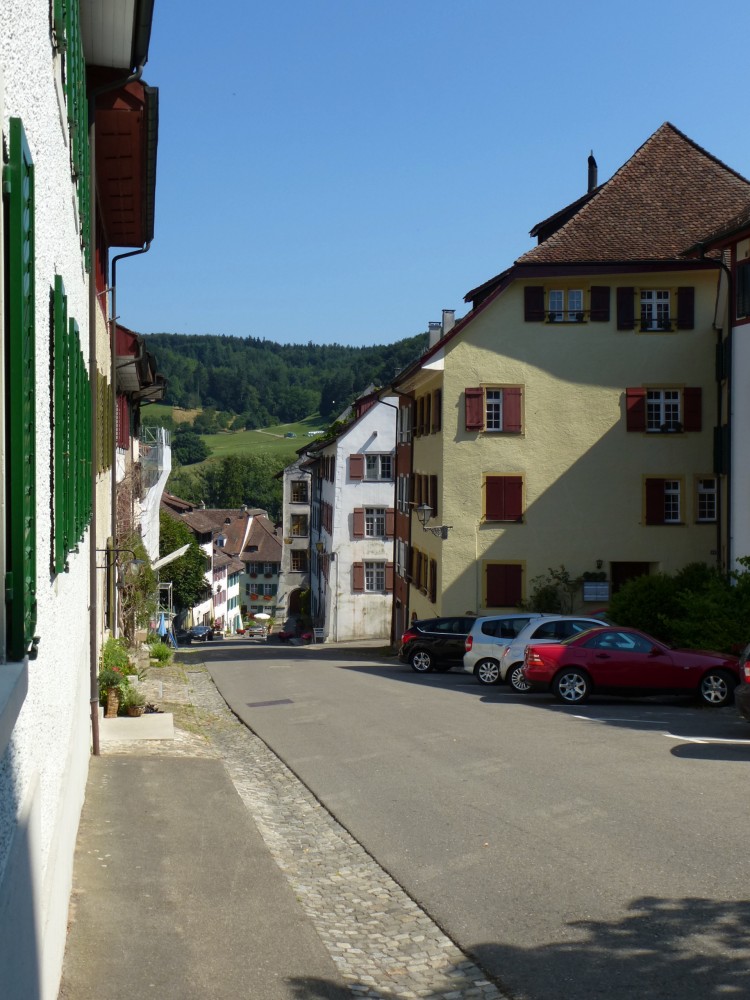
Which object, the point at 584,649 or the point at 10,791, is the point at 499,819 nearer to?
the point at 10,791

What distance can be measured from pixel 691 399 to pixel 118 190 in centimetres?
2171

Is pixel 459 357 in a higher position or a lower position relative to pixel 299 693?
higher

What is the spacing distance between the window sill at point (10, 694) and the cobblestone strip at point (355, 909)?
4049 millimetres

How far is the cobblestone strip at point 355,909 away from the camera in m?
7.52

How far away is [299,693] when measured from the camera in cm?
2595

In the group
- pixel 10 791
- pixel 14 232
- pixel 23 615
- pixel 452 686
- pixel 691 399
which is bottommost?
pixel 452 686

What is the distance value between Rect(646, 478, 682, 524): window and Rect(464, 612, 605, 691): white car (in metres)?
10.4

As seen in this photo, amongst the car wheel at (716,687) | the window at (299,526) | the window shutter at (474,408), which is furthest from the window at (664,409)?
the window at (299,526)

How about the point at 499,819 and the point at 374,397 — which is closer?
the point at 499,819

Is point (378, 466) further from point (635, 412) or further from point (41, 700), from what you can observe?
point (41, 700)

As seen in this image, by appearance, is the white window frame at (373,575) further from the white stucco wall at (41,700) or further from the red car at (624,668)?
the white stucco wall at (41,700)

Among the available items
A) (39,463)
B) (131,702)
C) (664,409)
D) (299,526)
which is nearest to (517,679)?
(131,702)

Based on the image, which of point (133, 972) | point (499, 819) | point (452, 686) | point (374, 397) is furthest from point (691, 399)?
point (133, 972)

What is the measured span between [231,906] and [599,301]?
97.4 feet
